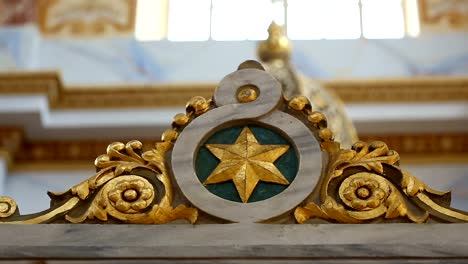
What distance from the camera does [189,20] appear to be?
29.6 feet

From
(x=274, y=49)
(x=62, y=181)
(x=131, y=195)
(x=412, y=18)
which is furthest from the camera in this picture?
(x=412, y=18)

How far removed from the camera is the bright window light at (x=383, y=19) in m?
8.76

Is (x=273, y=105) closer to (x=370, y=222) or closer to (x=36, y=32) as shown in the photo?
(x=370, y=222)

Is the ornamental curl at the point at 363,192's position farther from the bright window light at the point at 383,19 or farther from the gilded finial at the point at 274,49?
the bright window light at the point at 383,19

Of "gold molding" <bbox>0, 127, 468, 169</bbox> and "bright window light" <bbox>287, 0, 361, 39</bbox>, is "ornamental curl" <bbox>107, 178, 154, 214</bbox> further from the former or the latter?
"bright window light" <bbox>287, 0, 361, 39</bbox>

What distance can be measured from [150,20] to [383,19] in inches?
81.1

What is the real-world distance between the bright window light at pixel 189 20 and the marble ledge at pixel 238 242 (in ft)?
21.5

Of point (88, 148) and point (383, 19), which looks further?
point (383, 19)

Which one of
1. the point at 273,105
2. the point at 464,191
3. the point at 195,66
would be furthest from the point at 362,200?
the point at 195,66

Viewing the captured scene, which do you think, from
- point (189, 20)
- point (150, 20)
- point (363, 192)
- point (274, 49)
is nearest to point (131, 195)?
point (363, 192)

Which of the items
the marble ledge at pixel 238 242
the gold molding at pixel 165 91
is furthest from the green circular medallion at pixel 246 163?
→ the gold molding at pixel 165 91

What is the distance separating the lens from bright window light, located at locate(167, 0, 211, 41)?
891 centimetres

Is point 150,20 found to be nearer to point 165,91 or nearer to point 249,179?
point 165,91

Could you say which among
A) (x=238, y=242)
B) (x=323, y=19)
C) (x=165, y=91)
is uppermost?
(x=323, y=19)
